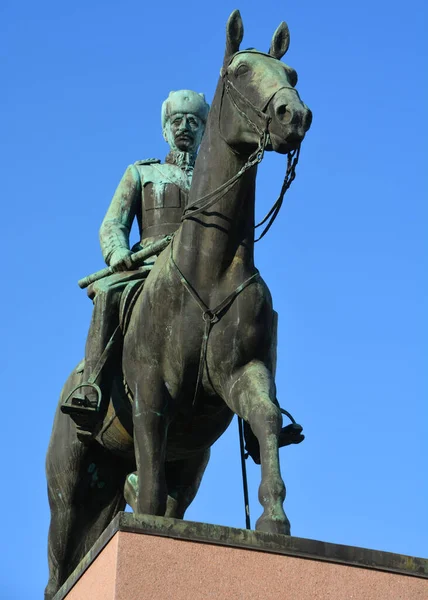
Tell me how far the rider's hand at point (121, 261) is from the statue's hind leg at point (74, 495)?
1686 mm

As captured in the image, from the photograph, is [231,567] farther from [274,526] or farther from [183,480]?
[183,480]

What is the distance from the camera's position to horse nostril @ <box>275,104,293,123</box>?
12266mm

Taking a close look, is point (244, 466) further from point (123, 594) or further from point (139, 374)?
point (123, 594)

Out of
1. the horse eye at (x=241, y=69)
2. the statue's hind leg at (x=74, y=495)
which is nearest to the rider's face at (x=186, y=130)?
the horse eye at (x=241, y=69)

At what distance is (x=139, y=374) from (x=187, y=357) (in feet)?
1.64

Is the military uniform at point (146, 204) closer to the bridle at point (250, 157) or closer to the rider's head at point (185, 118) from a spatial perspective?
the rider's head at point (185, 118)

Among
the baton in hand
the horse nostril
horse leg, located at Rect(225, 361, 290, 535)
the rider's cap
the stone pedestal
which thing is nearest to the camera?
the stone pedestal

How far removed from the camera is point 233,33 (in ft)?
43.4

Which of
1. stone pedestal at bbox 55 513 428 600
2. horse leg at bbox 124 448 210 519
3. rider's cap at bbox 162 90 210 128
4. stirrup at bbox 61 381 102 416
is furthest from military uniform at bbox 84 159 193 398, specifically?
stone pedestal at bbox 55 513 428 600

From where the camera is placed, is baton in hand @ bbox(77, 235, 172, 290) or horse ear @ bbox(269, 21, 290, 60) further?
baton in hand @ bbox(77, 235, 172, 290)

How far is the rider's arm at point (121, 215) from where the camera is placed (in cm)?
1467

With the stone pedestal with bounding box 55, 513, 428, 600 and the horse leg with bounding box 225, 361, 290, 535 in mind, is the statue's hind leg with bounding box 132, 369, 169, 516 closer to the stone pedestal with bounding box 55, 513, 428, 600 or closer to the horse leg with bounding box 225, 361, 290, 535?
the horse leg with bounding box 225, 361, 290, 535

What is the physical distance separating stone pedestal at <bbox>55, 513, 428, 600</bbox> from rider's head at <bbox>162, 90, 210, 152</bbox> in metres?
4.77

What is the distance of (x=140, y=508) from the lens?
42.4 ft
